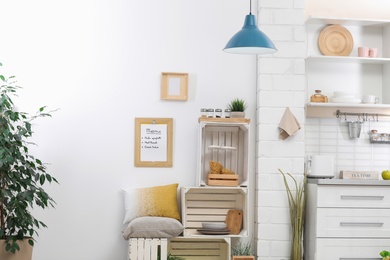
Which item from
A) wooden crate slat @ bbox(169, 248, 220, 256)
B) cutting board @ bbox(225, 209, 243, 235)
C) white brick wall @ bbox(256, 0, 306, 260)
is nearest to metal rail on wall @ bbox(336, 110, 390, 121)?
white brick wall @ bbox(256, 0, 306, 260)

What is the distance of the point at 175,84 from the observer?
6484mm

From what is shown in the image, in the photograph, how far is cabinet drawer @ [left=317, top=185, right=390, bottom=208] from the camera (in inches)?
237

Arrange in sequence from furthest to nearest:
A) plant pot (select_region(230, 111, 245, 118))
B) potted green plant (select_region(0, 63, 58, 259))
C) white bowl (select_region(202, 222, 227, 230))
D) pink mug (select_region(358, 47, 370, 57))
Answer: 1. pink mug (select_region(358, 47, 370, 57))
2. plant pot (select_region(230, 111, 245, 118))
3. white bowl (select_region(202, 222, 227, 230))
4. potted green plant (select_region(0, 63, 58, 259))

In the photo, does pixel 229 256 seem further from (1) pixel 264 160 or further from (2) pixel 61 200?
(2) pixel 61 200

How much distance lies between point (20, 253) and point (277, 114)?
250 cm

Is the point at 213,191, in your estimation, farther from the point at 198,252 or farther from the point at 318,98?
the point at 318,98

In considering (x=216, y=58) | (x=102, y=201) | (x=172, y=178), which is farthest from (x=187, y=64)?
(x=102, y=201)

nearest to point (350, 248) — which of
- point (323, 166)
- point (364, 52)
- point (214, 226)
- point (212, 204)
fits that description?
point (323, 166)

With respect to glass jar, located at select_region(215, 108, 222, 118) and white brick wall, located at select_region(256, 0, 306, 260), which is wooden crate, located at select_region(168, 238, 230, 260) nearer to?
white brick wall, located at select_region(256, 0, 306, 260)

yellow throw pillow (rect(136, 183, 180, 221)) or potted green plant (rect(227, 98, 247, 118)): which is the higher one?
potted green plant (rect(227, 98, 247, 118))

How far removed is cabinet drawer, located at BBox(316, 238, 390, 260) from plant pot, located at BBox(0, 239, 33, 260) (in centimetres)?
237

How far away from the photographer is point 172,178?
6477 mm

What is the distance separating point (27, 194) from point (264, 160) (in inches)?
81.8

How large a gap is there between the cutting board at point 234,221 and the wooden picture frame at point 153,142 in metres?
0.70
